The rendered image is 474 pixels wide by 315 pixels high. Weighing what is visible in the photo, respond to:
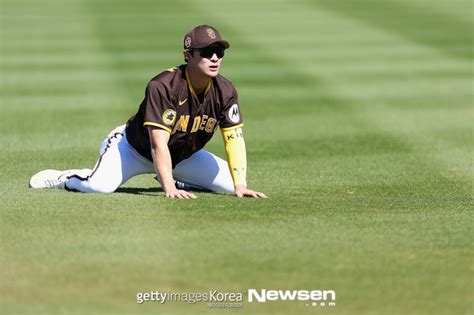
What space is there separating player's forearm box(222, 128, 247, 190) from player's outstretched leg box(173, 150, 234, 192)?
1.64ft

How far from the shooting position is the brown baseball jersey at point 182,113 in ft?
27.9

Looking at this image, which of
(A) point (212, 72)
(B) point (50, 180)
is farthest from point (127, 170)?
(A) point (212, 72)

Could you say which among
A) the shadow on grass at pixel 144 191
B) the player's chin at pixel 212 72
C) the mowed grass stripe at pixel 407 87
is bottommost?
the mowed grass stripe at pixel 407 87

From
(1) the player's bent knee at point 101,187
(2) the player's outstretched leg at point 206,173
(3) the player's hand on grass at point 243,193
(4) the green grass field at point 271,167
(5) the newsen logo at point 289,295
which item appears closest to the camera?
(5) the newsen logo at point 289,295

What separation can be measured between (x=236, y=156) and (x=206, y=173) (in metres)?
0.62

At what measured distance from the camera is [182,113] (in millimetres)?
8680

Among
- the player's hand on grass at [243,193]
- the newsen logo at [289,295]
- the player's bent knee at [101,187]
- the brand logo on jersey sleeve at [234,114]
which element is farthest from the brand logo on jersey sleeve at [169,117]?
the newsen logo at [289,295]

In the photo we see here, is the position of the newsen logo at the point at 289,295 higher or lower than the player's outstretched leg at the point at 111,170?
higher

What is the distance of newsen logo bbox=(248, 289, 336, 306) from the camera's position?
5926 millimetres

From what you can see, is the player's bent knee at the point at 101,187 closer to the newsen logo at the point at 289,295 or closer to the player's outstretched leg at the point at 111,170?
the player's outstretched leg at the point at 111,170

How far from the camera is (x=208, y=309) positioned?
5812 millimetres

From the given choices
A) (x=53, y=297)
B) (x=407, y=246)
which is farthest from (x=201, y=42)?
(x=53, y=297)

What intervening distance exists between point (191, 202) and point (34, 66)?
10664 mm

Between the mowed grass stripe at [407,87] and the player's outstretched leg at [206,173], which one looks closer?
the player's outstretched leg at [206,173]
